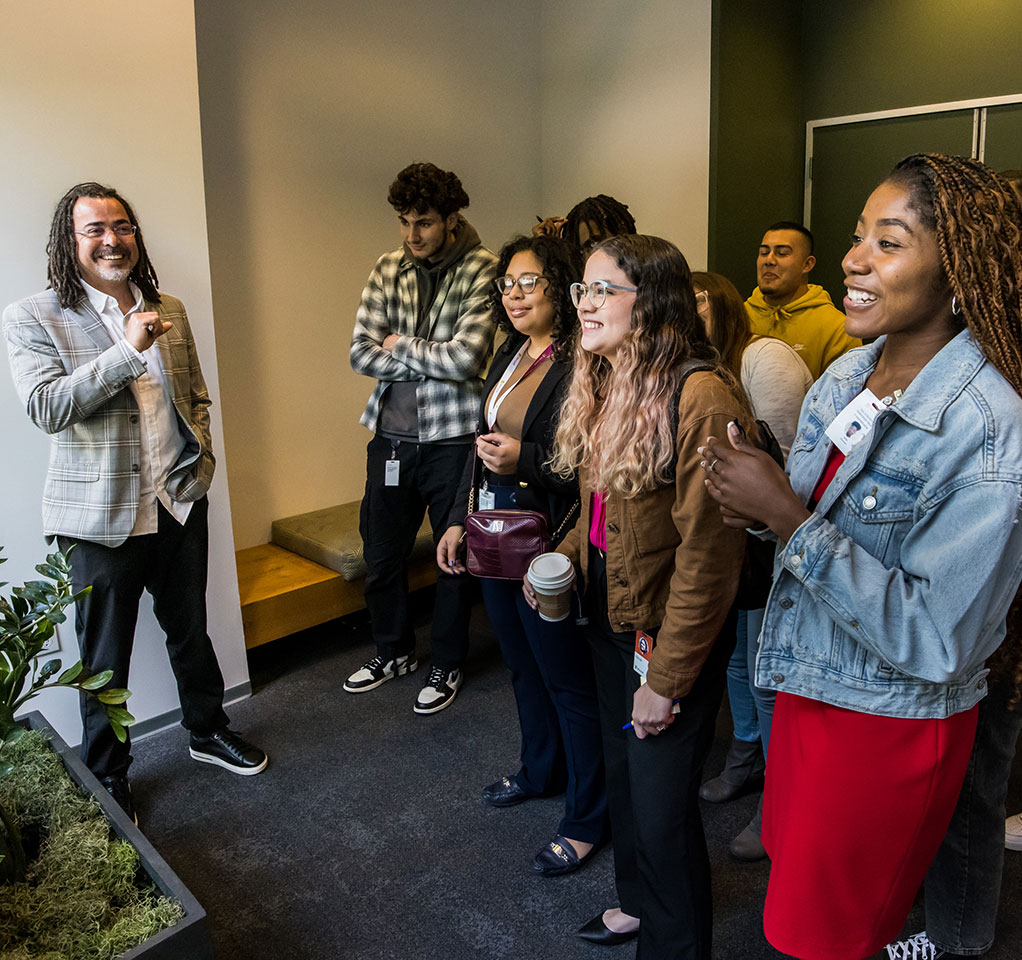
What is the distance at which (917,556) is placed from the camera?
4.08ft

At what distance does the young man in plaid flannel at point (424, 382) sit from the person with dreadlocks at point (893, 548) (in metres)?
1.80

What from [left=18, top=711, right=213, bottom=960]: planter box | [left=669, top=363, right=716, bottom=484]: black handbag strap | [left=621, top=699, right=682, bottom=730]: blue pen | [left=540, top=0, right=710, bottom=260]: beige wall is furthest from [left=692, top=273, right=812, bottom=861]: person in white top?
[left=540, top=0, right=710, bottom=260]: beige wall

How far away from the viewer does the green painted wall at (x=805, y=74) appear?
3.95m

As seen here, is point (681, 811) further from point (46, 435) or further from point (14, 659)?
Result: point (46, 435)

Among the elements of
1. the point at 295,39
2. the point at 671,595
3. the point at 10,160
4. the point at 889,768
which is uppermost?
the point at 295,39

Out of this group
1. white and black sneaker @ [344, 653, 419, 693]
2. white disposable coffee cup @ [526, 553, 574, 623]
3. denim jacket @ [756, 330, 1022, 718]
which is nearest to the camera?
denim jacket @ [756, 330, 1022, 718]

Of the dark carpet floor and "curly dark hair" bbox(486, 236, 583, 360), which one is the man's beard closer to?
"curly dark hair" bbox(486, 236, 583, 360)

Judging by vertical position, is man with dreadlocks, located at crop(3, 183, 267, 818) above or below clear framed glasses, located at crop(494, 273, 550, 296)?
below

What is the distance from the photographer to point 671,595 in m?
1.57

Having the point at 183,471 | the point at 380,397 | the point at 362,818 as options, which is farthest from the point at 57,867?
the point at 380,397

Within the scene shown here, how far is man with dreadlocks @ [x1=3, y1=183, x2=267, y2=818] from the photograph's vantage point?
240cm

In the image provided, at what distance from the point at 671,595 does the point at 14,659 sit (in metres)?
1.28

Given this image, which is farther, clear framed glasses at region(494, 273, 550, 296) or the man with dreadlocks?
the man with dreadlocks

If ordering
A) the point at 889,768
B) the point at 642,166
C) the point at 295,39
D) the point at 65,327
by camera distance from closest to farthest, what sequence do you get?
the point at 889,768
the point at 65,327
the point at 295,39
the point at 642,166
